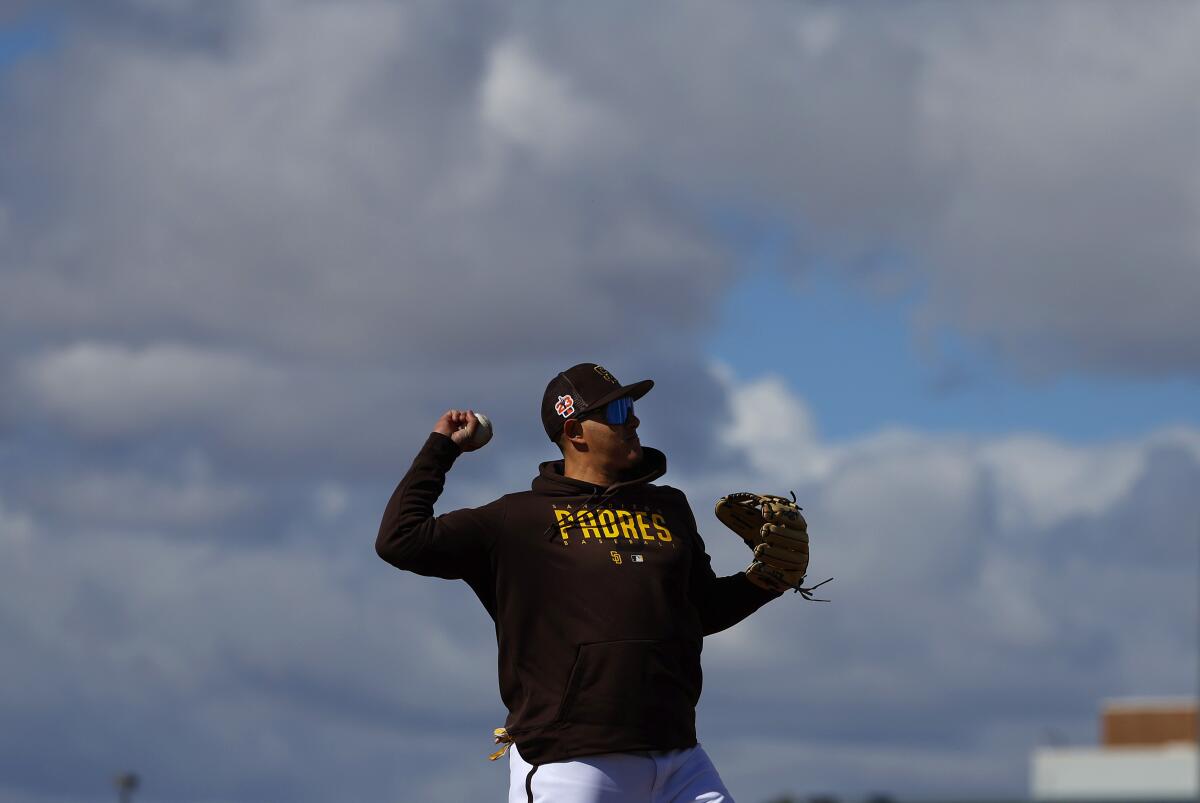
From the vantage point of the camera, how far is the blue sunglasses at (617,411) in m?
9.05

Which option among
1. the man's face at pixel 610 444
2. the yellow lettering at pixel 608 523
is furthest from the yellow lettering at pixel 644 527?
the man's face at pixel 610 444

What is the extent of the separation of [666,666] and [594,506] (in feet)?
2.60

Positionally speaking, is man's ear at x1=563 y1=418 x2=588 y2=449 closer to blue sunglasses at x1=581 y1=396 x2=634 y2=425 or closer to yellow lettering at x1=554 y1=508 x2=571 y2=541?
blue sunglasses at x1=581 y1=396 x2=634 y2=425

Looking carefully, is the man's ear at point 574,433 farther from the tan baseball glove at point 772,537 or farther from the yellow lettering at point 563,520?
the tan baseball glove at point 772,537

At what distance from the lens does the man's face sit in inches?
357

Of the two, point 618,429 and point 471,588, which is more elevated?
point 618,429

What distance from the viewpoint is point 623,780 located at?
8555 mm

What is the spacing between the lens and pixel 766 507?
31.8 ft

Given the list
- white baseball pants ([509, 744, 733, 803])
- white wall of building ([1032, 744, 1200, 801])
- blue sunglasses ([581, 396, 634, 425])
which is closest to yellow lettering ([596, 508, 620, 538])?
blue sunglasses ([581, 396, 634, 425])

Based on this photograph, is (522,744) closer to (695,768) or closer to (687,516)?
(695,768)

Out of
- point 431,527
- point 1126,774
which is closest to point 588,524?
point 431,527

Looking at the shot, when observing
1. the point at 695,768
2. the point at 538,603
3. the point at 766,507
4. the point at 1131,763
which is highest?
the point at 1131,763

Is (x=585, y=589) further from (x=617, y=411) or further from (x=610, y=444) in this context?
(x=617, y=411)

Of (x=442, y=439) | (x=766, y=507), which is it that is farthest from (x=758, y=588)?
(x=442, y=439)
